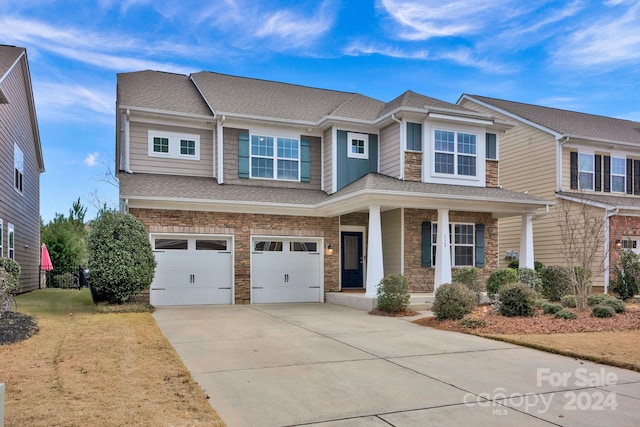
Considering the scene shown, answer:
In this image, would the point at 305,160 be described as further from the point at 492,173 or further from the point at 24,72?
the point at 24,72

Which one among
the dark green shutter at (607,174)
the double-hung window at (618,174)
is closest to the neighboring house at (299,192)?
the dark green shutter at (607,174)

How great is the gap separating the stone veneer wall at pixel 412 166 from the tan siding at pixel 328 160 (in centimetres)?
253

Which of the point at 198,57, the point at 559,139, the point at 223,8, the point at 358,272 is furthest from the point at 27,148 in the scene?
the point at 559,139

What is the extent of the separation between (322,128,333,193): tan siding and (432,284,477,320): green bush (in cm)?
615

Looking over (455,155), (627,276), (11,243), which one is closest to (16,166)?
(11,243)

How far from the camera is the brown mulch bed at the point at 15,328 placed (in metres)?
7.73

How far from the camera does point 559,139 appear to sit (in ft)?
59.0

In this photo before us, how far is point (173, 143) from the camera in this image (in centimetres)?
1543

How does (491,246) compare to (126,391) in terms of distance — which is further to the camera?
(491,246)

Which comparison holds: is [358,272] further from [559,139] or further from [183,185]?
[559,139]

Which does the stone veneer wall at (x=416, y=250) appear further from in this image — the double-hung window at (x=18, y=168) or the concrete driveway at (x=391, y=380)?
the double-hung window at (x=18, y=168)

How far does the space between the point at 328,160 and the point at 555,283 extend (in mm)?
8037

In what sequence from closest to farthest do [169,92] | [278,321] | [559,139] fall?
[278,321], [169,92], [559,139]

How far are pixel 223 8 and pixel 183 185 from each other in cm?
594
